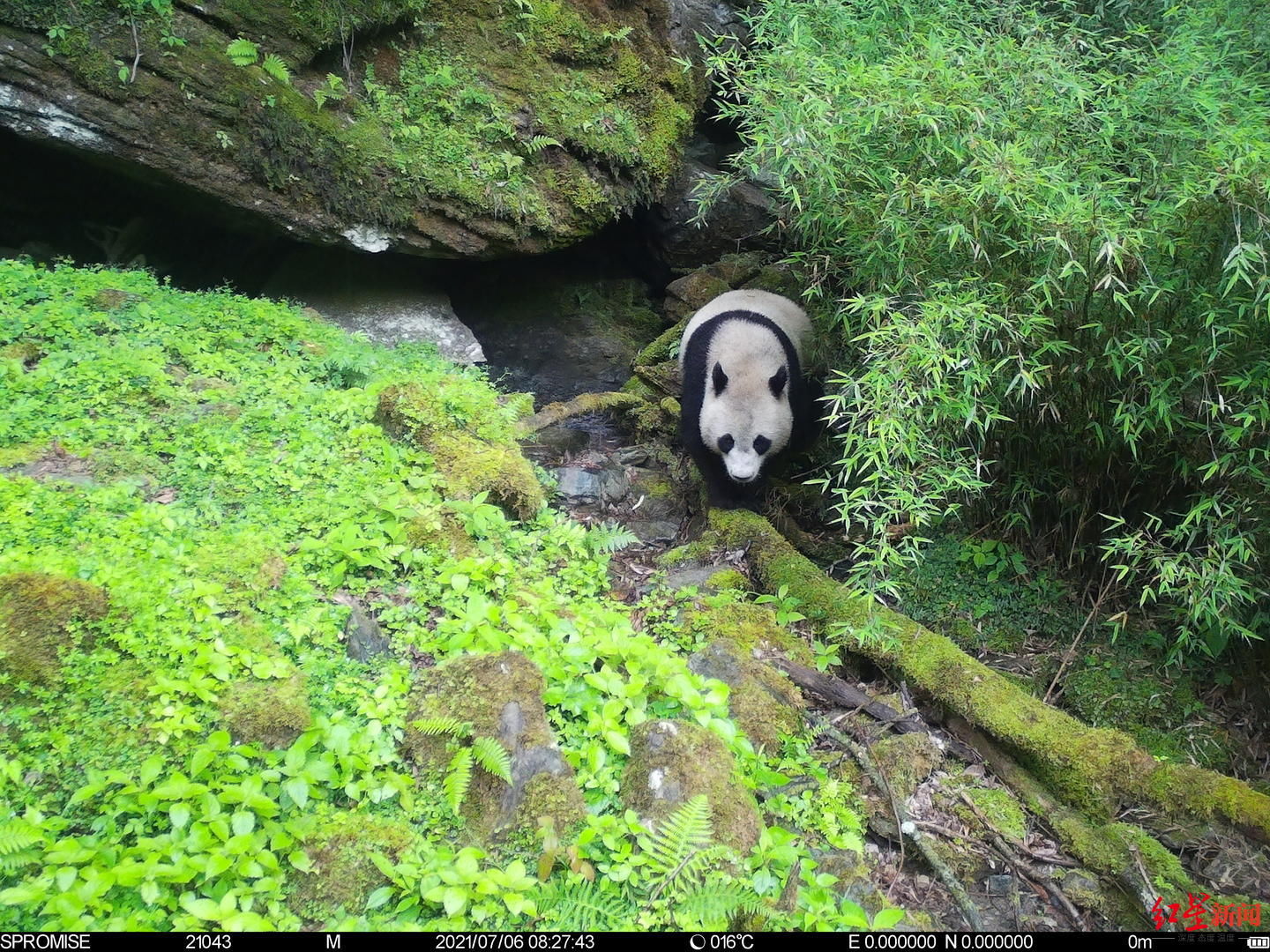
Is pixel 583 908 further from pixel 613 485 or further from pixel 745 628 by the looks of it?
pixel 613 485

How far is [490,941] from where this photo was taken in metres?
2.51

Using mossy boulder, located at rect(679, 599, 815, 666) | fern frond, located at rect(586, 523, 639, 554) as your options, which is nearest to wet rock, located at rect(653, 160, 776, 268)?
fern frond, located at rect(586, 523, 639, 554)

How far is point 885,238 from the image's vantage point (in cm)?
491

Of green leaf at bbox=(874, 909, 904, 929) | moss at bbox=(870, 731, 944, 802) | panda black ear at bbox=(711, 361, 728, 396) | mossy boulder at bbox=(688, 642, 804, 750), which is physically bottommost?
moss at bbox=(870, 731, 944, 802)

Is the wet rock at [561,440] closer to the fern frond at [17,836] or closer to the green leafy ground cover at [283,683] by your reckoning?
the green leafy ground cover at [283,683]

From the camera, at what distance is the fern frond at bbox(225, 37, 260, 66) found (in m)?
6.58

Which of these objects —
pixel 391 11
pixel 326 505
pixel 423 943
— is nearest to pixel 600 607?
pixel 326 505

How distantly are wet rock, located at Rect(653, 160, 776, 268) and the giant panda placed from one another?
2.64 m

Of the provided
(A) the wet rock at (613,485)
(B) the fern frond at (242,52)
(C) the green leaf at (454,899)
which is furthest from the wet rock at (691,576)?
(B) the fern frond at (242,52)

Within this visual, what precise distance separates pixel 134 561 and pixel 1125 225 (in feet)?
15.8

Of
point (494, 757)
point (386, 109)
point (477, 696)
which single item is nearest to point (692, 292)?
point (386, 109)

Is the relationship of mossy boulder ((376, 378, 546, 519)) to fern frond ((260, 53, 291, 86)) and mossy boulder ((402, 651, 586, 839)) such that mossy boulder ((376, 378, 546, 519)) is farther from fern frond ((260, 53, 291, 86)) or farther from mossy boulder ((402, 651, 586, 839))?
fern frond ((260, 53, 291, 86))

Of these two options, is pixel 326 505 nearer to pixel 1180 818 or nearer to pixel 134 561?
pixel 134 561

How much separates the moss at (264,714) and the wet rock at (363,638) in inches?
18.0
